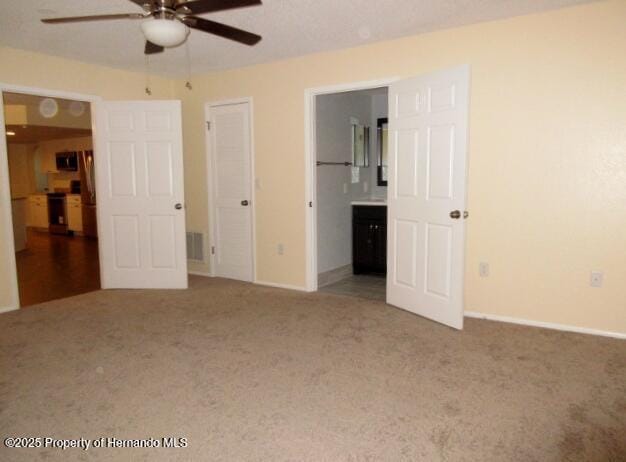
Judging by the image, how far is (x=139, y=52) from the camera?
443cm

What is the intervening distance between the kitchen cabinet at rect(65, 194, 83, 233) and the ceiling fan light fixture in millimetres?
8415

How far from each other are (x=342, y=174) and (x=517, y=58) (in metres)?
2.56

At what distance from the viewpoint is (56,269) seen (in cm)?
614

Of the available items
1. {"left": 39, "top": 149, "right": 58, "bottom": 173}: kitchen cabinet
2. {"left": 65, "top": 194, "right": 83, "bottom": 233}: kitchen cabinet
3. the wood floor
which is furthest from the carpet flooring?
{"left": 39, "top": 149, "right": 58, "bottom": 173}: kitchen cabinet

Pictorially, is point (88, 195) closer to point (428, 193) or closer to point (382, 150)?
point (382, 150)

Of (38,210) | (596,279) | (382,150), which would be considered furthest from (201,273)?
(38,210)

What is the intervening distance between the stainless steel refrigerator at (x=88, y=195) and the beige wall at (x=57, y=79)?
478 centimetres

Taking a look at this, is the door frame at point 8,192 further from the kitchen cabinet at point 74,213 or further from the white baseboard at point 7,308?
the kitchen cabinet at point 74,213

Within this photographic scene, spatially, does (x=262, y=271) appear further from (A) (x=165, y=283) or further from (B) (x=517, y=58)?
(B) (x=517, y=58)

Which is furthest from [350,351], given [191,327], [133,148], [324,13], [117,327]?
[133,148]

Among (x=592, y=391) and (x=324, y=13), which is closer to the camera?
(x=592, y=391)

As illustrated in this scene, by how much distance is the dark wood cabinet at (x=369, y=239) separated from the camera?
18.0 feet

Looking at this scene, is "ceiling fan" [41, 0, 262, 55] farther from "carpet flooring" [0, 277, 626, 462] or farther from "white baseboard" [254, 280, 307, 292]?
"white baseboard" [254, 280, 307, 292]

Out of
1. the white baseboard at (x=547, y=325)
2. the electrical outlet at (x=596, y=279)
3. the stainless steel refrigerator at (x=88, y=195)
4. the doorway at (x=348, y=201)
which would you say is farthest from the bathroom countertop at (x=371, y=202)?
the stainless steel refrigerator at (x=88, y=195)
